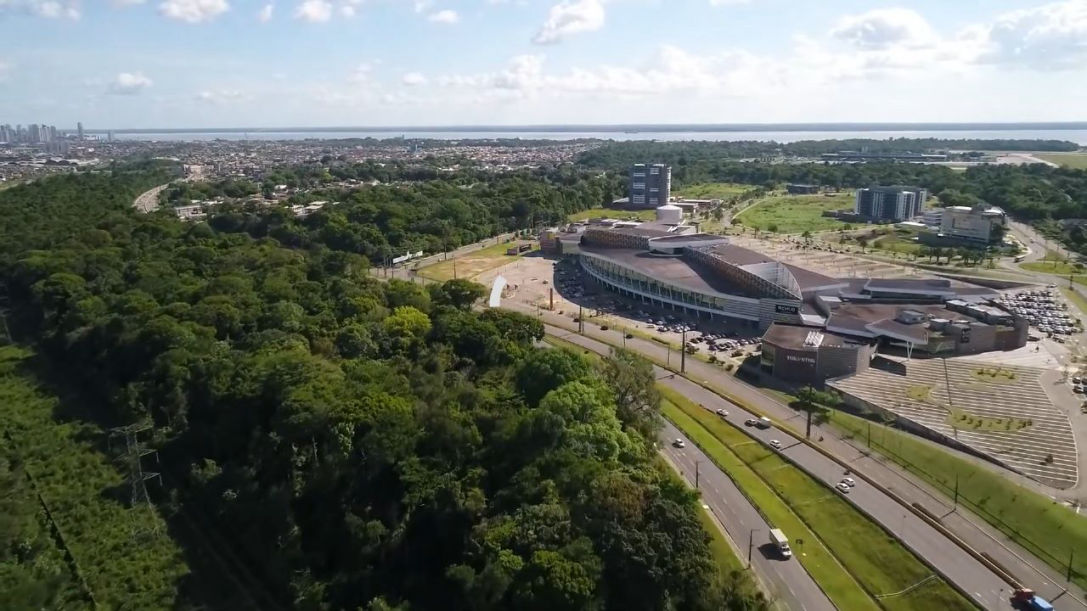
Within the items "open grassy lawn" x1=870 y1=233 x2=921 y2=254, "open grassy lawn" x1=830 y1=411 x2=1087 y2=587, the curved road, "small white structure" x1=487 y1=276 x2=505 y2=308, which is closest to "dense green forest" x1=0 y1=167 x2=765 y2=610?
"small white structure" x1=487 y1=276 x2=505 y2=308

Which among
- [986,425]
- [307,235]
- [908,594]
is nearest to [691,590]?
[908,594]

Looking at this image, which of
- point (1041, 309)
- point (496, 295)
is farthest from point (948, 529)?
point (496, 295)

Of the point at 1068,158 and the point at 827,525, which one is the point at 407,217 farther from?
the point at 1068,158

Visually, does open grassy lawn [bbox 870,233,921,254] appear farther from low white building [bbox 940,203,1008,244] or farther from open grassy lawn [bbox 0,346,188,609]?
open grassy lawn [bbox 0,346,188,609]

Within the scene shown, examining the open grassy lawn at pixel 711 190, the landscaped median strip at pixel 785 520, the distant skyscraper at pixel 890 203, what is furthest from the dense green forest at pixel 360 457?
the open grassy lawn at pixel 711 190

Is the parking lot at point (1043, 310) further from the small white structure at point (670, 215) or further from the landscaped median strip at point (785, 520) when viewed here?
the small white structure at point (670, 215)

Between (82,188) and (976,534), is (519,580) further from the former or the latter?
(82,188)
